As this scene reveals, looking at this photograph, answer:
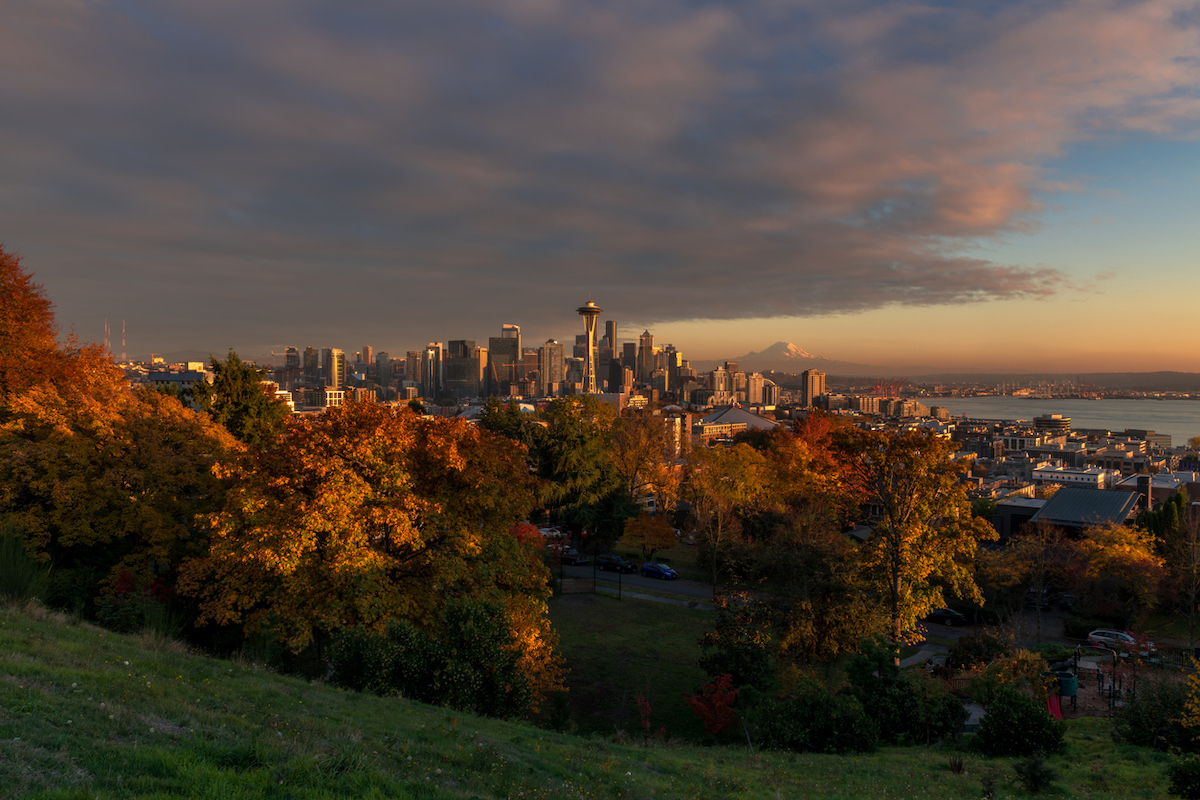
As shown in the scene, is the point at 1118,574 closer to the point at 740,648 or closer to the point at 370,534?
the point at 740,648

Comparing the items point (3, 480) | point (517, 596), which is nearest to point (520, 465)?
point (517, 596)

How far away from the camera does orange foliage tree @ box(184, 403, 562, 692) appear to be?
1589 centimetres

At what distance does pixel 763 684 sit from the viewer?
20.2 metres

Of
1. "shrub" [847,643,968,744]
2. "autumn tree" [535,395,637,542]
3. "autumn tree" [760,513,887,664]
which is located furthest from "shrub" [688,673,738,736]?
"autumn tree" [535,395,637,542]

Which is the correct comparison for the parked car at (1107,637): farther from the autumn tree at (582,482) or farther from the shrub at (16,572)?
the shrub at (16,572)

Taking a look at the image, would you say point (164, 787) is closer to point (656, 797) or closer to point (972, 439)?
point (656, 797)

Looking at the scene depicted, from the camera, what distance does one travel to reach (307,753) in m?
7.41

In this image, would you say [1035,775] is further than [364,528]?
No

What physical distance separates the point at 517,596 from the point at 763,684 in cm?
864

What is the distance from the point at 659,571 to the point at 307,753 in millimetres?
34092

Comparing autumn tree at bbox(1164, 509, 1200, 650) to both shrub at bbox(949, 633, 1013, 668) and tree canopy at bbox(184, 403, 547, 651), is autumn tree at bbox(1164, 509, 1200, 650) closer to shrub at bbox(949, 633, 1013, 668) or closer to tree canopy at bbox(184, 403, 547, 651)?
shrub at bbox(949, 633, 1013, 668)

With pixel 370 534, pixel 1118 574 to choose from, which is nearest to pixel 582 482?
pixel 370 534

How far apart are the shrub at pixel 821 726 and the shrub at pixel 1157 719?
6277mm

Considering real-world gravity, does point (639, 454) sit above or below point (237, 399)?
below
